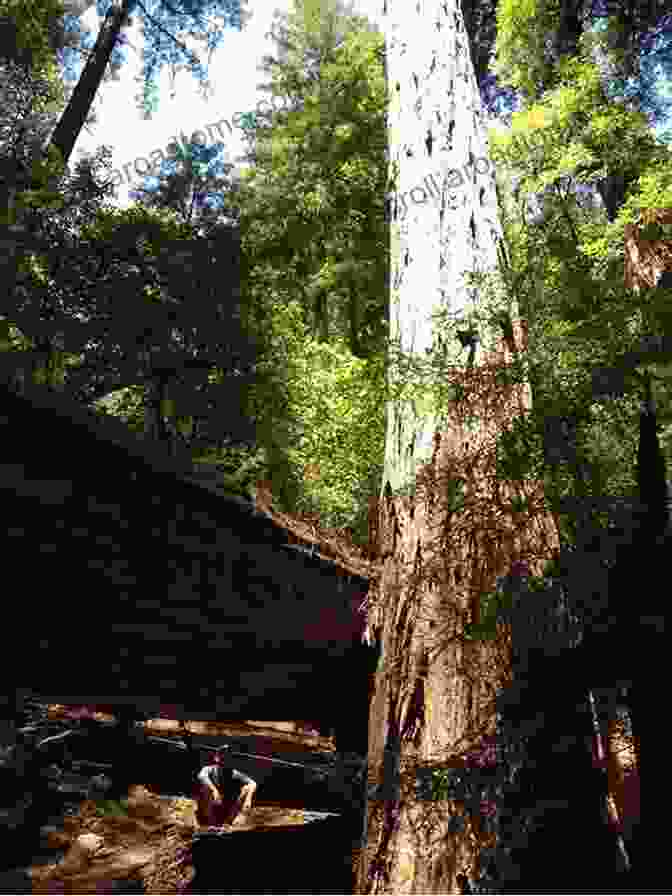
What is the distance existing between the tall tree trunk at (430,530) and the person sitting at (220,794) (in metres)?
3.02

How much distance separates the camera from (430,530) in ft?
5.92

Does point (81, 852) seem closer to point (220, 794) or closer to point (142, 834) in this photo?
point (142, 834)

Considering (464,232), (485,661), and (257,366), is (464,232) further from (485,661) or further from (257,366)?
(257,366)

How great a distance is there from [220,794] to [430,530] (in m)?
3.46

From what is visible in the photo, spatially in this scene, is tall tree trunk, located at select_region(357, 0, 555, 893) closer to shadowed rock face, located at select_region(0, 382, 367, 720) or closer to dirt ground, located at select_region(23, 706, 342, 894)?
shadowed rock face, located at select_region(0, 382, 367, 720)

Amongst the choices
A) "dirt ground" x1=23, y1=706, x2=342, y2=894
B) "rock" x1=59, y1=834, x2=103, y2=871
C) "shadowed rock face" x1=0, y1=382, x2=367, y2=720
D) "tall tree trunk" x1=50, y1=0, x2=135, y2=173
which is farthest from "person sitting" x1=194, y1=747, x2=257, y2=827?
"tall tree trunk" x1=50, y1=0, x2=135, y2=173

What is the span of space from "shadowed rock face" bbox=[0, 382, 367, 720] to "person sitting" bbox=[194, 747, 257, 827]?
1.95m

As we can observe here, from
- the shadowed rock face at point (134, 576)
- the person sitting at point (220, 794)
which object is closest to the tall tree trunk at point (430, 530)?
the shadowed rock face at point (134, 576)

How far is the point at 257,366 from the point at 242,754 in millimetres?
5880

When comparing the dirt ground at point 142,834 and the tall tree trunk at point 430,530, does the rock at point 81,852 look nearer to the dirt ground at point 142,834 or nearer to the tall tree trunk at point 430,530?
the dirt ground at point 142,834

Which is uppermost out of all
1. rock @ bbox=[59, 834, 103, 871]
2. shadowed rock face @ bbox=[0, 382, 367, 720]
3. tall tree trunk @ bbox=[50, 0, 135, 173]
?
tall tree trunk @ bbox=[50, 0, 135, 173]

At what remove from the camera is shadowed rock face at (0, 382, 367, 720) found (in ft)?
5.38

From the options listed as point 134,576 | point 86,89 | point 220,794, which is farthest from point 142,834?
point 86,89

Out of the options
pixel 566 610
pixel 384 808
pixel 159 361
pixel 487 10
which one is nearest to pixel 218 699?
pixel 384 808
